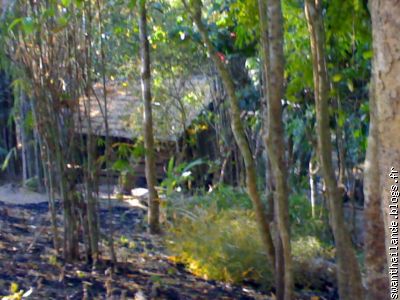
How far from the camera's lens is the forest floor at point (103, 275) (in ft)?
20.5

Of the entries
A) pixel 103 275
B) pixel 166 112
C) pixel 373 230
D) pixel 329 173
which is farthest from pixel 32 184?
pixel 373 230

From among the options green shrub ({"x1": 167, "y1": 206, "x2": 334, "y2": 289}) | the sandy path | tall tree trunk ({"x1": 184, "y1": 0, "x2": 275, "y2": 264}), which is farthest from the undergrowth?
the sandy path

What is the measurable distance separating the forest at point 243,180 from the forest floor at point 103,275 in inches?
0.9

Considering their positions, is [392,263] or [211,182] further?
[211,182]

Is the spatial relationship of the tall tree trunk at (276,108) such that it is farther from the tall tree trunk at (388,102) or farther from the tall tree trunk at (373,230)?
Answer: the tall tree trunk at (388,102)

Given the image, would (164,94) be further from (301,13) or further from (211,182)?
(301,13)

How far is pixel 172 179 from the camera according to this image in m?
9.12

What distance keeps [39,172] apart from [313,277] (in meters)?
9.05

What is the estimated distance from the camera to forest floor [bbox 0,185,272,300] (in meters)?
6.24

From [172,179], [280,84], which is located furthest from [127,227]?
[280,84]

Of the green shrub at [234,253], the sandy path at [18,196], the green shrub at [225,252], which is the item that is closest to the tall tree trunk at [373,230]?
the green shrub at [234,253]

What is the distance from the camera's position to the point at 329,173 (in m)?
4.81

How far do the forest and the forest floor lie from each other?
0.02 meters

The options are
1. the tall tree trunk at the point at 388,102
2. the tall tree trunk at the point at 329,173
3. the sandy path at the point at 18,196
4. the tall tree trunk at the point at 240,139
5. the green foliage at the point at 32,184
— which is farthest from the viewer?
the green foliage at the point at 32,184
